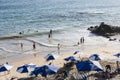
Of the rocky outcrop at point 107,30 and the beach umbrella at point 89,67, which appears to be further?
the rocky outcrop at point 107,30

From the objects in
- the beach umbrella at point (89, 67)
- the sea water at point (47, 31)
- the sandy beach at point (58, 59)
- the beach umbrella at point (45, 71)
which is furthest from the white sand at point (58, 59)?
the beach umbrella at point (89, 67)

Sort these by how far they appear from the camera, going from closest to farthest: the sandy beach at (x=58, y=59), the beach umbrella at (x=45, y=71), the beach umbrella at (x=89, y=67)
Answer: the beach umbrella at (x=89, y=67), the beach umbrella at (x=45, y=71), the sandy beach at (x=58, y=59)

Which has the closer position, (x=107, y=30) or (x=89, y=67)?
(x=89, y=67)

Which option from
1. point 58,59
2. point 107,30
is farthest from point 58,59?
point 107,30

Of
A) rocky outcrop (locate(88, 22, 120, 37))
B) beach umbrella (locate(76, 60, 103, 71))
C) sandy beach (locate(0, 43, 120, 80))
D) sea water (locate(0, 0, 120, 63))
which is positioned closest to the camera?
beach umbrella (locate(76, 60, 103, 71))

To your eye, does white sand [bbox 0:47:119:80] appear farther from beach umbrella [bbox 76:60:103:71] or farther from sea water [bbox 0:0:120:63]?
beach umbrella [bbox 76:60:103:71]

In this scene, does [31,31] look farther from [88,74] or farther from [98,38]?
[88,74]

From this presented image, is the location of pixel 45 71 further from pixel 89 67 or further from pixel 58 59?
pixel 58 59

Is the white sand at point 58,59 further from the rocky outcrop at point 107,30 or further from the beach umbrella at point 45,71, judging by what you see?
the rocky outcrop at point 107,30

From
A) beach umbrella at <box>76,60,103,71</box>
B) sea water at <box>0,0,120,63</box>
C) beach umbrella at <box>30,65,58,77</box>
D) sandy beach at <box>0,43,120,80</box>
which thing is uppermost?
beach umbrella at <box>76,60,103,71</box>

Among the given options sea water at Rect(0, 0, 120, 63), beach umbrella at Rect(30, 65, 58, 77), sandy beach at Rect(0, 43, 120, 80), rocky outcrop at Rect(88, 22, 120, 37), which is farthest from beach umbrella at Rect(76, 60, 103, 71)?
rocky outcrop at Rect(88, 22, 120, 37)

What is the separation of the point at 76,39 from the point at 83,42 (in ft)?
10.4

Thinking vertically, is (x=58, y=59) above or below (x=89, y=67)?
below

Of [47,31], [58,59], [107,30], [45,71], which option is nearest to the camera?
[45,71]
